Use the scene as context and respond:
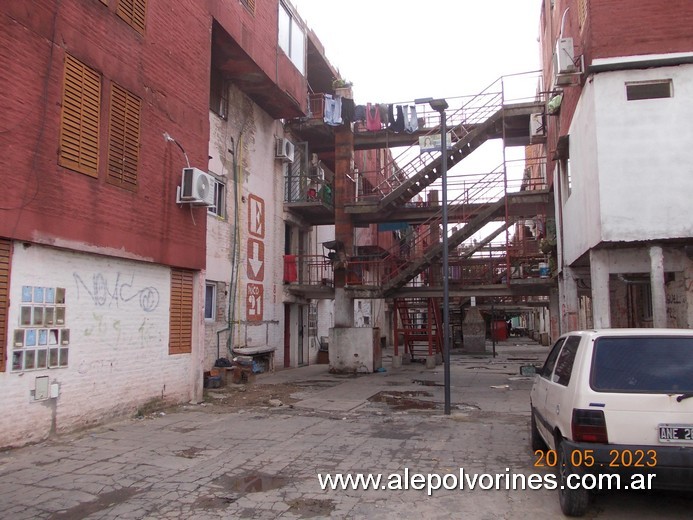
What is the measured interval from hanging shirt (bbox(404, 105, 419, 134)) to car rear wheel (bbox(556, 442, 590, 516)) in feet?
52.3

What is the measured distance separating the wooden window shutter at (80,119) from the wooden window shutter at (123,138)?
341 millimetres

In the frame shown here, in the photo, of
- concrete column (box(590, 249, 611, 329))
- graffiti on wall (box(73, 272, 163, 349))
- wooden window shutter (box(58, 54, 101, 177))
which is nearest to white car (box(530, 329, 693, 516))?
concrete column (box(590, 249, 611, 329))

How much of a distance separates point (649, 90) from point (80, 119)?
1002 centimetres

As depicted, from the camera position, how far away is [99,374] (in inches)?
363

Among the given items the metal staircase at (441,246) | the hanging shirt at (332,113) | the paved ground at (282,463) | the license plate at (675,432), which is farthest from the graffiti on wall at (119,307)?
the hanging shirt at (332,113)

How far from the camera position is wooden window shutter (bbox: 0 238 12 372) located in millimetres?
7398

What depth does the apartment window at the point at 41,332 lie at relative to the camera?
7.72 metres

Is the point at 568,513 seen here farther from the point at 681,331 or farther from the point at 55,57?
the point at 55,57

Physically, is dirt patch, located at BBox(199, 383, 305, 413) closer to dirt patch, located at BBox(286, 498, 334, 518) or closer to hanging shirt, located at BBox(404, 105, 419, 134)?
dirt patch, located at BBox(286, 498, 334, 518)

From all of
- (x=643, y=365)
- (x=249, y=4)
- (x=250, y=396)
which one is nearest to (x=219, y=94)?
(x=249, y=4)

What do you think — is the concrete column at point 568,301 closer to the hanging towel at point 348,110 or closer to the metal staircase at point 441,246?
the metal staircase at point 441,246

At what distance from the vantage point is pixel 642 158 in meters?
9.73

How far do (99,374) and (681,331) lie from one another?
27.9 feet

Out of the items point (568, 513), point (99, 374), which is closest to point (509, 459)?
point (568, 513)
